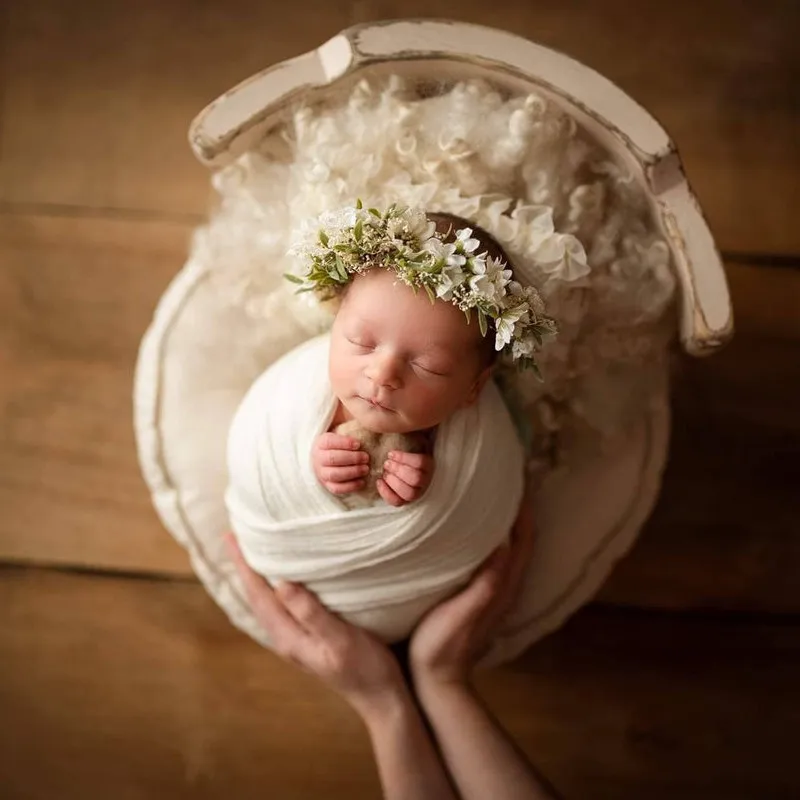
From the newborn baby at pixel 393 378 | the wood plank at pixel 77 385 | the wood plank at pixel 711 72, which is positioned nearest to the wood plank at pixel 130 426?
the wood plank at pixel 77 385

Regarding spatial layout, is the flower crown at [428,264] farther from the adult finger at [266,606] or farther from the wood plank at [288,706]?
the wood plank at [288,706]

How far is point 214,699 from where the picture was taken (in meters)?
1.08

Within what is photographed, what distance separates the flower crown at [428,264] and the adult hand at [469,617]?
23cm

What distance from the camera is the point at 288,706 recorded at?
3.54 ft

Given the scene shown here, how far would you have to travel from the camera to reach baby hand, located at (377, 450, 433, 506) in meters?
0.71

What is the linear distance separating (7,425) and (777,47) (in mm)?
1113

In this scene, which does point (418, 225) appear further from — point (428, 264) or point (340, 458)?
point (340, 458)

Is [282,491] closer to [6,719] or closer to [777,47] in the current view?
[6,719]

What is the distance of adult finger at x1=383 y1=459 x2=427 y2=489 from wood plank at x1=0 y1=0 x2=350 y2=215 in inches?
22.2

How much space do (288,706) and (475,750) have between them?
13.7 inches

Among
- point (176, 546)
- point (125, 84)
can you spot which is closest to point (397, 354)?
point (176, 546)

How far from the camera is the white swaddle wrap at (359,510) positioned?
2.42 ft

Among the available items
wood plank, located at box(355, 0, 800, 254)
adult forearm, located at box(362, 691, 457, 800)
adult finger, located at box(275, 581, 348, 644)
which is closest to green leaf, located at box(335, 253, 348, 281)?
adult finger, located at box(275, 581, 348, 644)

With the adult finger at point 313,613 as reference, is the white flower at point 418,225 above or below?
above
